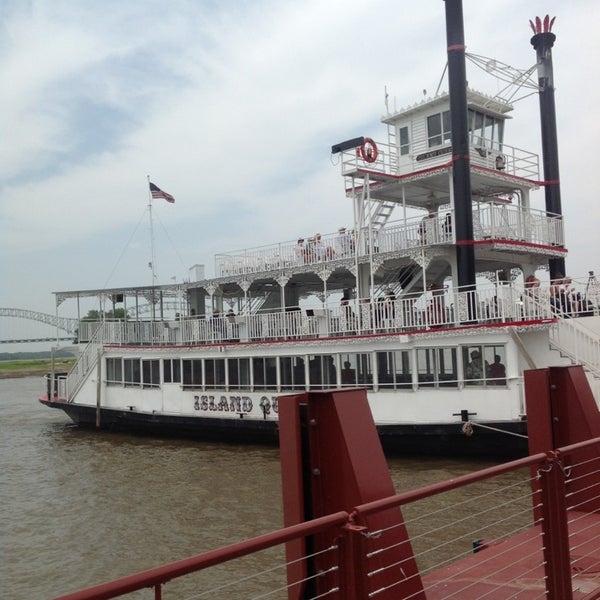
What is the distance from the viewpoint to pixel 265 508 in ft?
40.0

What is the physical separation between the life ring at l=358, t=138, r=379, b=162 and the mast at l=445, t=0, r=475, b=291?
2392 millimetres

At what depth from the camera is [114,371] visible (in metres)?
23.9

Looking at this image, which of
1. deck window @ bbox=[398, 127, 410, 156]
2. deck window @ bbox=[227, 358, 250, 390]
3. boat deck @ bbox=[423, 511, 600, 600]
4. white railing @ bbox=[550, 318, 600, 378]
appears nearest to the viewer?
boat deck @ bbox=[423, 511, 600, 600]

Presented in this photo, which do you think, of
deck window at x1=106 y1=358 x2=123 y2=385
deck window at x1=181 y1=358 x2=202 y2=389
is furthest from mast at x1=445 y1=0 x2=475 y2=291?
deck window at x1=106 y1=358 x2=123 y2=385

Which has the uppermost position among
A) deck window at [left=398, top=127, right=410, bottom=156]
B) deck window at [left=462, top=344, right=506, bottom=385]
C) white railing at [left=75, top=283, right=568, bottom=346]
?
deck window at [left=398, top=127, right=410, bottom=156]

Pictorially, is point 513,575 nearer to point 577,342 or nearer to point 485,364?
point 485,364

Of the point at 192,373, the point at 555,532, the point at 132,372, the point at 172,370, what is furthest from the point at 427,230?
the point at 555,532

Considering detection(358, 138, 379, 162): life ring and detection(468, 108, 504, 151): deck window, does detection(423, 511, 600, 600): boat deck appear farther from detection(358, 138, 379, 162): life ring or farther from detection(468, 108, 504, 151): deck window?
detection(468, 108, 504, 151): deck window

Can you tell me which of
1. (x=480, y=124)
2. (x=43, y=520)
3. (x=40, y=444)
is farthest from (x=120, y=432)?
(x=480, y=124)

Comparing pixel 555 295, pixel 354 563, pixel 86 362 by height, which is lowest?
pixel 354 563

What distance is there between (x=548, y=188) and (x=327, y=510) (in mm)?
21696

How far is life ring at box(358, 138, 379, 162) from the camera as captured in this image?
19375 mm

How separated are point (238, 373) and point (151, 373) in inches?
158

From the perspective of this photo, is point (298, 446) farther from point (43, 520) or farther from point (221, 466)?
point (221, 466)
